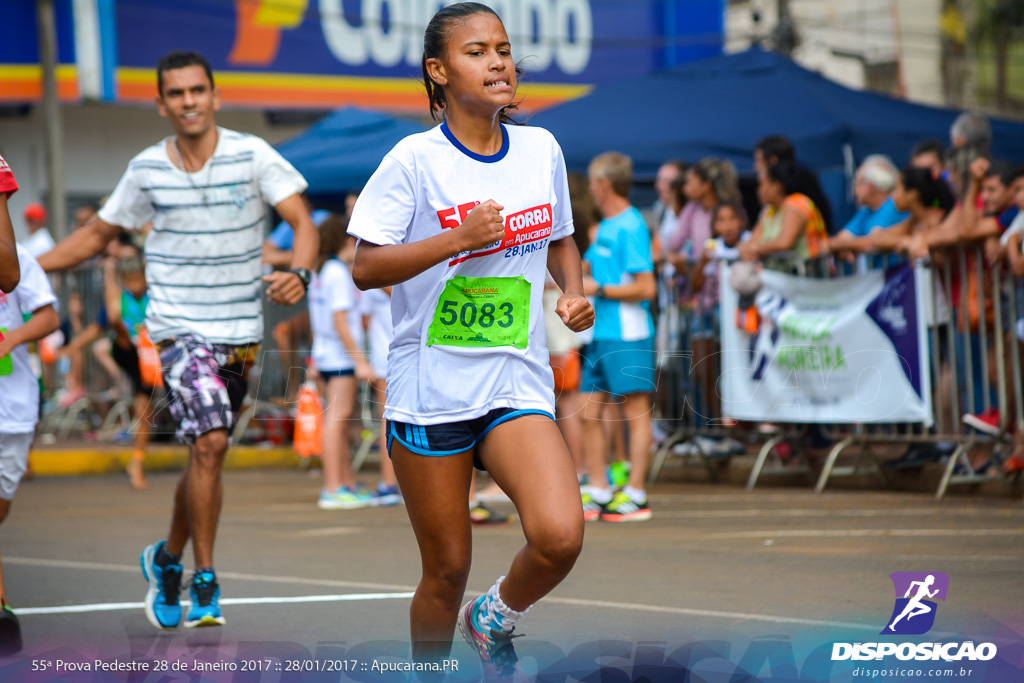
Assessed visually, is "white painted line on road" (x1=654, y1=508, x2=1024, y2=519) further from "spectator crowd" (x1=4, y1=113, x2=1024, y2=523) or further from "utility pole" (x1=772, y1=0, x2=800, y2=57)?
"utility pole" (x1=772, y1=0, x2=800, y2=57)

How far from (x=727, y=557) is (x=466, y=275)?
337cm

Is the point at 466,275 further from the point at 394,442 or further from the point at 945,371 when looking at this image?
the point at 945,371

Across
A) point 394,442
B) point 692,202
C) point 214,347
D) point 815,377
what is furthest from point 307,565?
point 692,202

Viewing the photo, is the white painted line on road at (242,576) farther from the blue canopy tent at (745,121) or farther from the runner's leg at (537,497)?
→ the blue canopy tent at (745,121)

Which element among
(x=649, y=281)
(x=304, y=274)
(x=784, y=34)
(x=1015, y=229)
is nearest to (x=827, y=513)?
(x=649, y=281)

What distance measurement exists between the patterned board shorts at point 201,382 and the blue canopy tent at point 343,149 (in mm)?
7422

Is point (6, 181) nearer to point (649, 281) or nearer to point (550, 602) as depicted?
point (550, 602)

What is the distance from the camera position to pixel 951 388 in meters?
8.49

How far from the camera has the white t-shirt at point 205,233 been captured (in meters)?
5.20

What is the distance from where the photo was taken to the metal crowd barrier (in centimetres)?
820

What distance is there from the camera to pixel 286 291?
473cm

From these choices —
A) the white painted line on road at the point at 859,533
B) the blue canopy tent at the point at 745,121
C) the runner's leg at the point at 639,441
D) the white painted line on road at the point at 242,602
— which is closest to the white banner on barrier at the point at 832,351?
the runner's leg at the point at 639,441

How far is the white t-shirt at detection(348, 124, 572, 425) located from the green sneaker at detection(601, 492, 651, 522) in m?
4.51

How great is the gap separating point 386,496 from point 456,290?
5953mm
